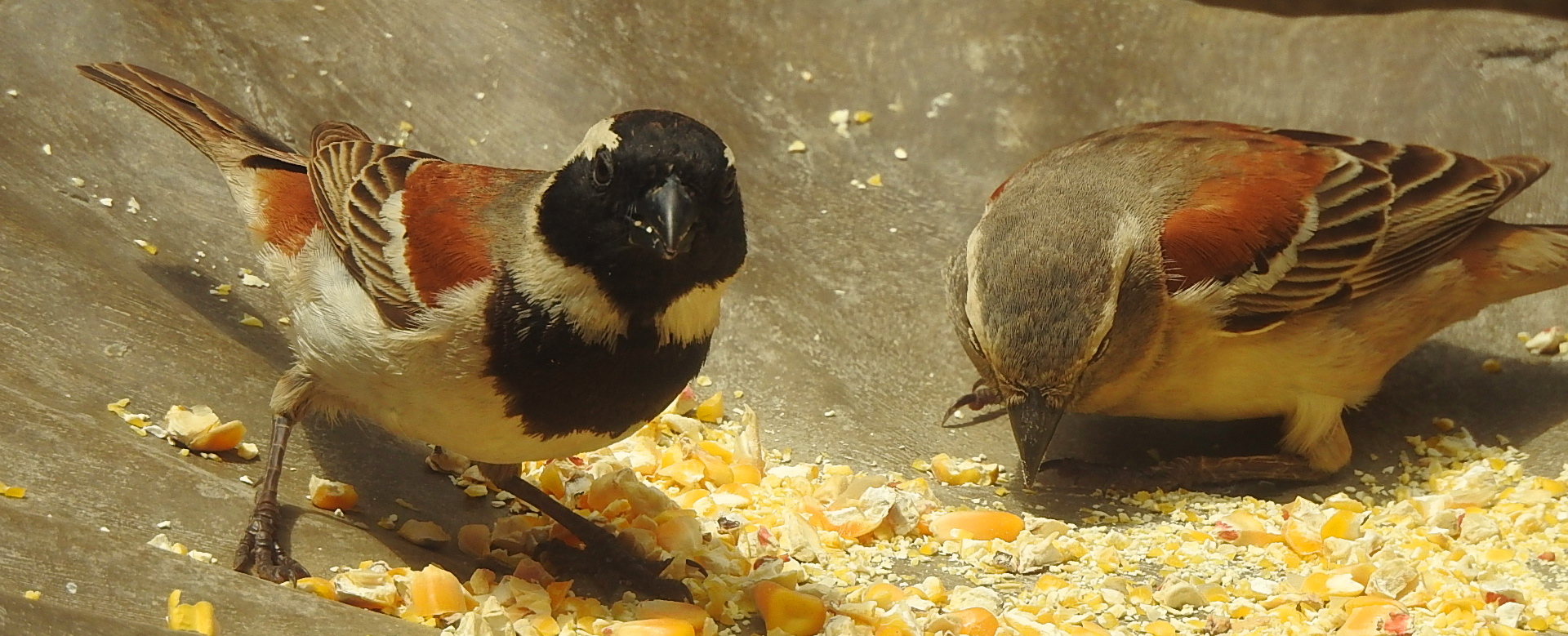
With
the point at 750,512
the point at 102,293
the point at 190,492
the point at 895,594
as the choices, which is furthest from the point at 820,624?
the point at 102,293

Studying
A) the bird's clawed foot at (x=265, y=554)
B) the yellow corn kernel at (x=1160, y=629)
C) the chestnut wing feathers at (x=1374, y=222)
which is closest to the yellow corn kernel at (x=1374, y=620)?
the yellow corn kernel at (x=1160, y=629)

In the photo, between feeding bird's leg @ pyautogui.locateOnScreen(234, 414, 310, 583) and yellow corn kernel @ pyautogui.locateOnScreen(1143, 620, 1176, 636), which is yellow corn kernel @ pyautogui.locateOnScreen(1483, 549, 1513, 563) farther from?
feeding bird's leg @ pyautogui.locateOnScreen(234, 414, 310, 583)

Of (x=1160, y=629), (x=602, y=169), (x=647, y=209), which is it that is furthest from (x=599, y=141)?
(x=1160, y=629)

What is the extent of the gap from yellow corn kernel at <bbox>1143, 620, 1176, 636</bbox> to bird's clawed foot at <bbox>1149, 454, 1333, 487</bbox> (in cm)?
116

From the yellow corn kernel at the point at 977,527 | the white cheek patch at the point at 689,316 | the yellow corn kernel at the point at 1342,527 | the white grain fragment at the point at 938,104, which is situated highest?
the white grain fragment at the point at 938,104

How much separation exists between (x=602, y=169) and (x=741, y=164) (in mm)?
2693

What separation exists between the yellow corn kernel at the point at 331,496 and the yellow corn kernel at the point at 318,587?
45 centimetres

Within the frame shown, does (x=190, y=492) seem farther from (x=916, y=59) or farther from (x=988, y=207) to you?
(x=916, y=59)

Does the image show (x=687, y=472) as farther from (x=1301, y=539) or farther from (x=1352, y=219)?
(x=1352, y=219)

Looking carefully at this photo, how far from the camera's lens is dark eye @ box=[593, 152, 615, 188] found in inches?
121

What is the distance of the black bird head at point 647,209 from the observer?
3.02 metres

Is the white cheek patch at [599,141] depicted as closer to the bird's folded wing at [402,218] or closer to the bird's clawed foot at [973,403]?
the bird's folded wing at [402,218]

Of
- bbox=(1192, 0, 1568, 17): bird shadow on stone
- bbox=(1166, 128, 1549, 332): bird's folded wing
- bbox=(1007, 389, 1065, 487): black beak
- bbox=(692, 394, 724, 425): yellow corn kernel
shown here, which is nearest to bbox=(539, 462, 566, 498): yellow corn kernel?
bbox=(692, 394, 724, 425): yellow corn kernel

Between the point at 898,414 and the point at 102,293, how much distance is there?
8.95ft
